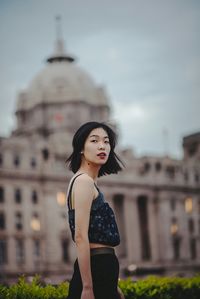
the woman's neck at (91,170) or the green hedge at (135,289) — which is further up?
the woman's neck at (91,170)

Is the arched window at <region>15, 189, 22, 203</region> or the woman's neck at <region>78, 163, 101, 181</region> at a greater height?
the woman's neck at <region>78, 163, 101, 181</region>

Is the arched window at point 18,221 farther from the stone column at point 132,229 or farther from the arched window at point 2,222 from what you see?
the stone column at point 132,229

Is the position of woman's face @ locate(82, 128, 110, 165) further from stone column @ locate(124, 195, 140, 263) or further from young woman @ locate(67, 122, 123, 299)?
stone column @ locate(124, 195, 140, 263)

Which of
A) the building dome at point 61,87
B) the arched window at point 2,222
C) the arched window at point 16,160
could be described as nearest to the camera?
the arched window at point 2,222

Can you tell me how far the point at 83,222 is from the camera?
7.45 m

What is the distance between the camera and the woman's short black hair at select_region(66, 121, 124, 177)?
8183 mm

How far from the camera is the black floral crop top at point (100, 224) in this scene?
7.67 meters

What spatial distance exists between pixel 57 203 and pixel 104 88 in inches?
1162

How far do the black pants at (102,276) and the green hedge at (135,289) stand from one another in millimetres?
2284

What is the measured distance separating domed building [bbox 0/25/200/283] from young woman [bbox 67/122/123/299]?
68.8 m

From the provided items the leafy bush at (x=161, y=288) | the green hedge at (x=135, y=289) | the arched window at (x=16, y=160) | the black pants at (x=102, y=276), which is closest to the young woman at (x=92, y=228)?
the black pants at (x=102, y=276)

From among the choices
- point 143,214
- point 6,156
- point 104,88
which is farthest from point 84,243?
point 104,88

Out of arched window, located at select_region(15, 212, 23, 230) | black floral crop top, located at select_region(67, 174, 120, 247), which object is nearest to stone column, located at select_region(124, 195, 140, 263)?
arched window, located at select_region(15, 212, 23, 230)

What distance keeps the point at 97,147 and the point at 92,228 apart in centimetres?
104
